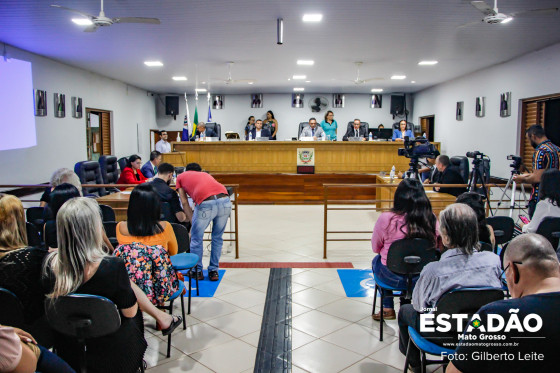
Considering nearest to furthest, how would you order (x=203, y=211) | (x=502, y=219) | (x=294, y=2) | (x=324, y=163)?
(x=502, y=219) → (x=203, y=211) → (x=294, y=2) → (x=324, y=163)

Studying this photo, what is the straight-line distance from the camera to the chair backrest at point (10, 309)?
69.3 inches

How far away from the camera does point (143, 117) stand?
47.0 feet

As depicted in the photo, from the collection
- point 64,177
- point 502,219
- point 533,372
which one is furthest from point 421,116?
point 533,372

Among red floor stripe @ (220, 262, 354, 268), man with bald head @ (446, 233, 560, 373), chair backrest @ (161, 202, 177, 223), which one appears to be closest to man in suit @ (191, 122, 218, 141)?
red floor stripe @ (220, 262, 354, 268)

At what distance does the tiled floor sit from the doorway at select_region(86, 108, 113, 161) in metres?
6.80

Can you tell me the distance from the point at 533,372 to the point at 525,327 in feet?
0.50

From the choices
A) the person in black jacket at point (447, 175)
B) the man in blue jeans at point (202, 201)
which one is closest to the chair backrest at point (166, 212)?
the man in blue jeans at point (202, 201)

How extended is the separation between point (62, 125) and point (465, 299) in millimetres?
8950

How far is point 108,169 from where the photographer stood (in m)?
6.79

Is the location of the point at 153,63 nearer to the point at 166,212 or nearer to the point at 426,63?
the point at 166,212

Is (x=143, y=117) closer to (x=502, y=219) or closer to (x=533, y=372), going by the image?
(x=502, y=219)

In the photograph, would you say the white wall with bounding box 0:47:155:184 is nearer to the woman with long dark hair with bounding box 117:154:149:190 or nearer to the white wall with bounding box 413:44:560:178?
the woman with long dark hair with bounding box 117:154:149:190

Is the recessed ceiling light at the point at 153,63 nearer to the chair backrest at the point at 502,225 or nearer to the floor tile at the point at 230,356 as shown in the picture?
the floor tile at the point at 230,356

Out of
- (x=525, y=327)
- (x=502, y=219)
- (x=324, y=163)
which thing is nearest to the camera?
(x=525, y=327)
